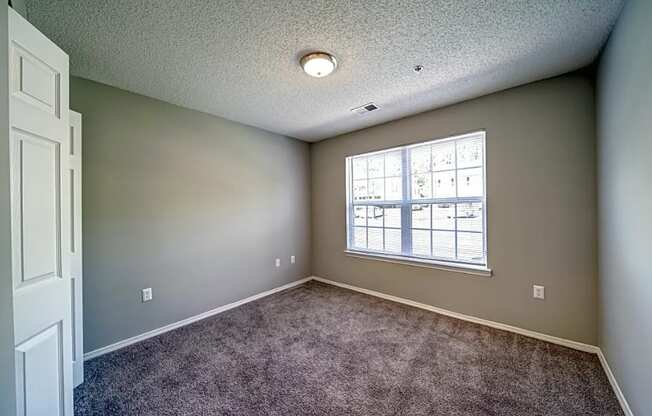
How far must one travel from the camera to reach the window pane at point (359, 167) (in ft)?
12.3

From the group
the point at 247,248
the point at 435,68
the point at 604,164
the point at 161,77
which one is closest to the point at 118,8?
the point at 161,77

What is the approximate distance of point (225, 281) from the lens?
3111 millimetres

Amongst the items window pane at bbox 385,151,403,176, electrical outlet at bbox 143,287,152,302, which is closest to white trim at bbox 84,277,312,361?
electrical outlet at bbox 143,287,152,302

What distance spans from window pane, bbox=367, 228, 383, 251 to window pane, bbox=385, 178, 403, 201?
1.62 feet

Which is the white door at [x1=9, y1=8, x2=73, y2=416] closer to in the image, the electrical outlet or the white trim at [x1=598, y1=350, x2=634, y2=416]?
the electrical outlet

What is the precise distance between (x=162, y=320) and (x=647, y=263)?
368cm

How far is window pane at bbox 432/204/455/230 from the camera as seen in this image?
2861mm

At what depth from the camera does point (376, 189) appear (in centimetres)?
360

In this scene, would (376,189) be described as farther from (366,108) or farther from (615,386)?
(615,386)

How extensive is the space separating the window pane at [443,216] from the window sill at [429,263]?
42 cm

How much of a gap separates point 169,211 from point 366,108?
8.10 feet

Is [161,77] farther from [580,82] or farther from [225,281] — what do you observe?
[580,82]

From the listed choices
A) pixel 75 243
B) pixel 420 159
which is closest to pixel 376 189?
pixel 420 159

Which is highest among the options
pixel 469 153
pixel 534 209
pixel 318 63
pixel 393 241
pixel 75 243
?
pixel 318 63
